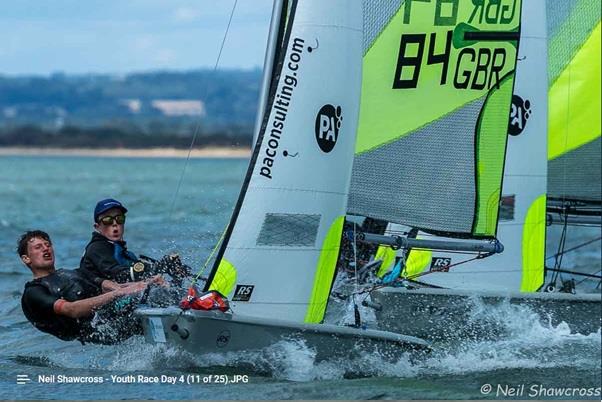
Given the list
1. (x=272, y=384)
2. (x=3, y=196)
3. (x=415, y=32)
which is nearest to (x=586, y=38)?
(x=415, y=32)

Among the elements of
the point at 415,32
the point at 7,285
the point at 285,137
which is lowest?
the point at 7,285

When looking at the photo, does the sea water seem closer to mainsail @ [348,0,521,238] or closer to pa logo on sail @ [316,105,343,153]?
mainsail @ [348,0,521,238]

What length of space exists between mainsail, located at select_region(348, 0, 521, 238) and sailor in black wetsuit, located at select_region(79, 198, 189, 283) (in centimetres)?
151

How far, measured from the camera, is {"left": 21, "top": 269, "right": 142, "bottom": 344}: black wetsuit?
935cm

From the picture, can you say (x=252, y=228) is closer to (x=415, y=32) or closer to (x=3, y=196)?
(x=415, y=32)

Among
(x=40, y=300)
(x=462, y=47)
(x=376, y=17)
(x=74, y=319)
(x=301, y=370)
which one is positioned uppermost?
(x=376, y=17)

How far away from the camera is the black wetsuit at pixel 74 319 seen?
9.35 metres

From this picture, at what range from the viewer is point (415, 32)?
10.6 m

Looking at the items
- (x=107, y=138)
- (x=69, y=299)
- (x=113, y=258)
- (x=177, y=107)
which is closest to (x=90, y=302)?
(x=69, y=299)

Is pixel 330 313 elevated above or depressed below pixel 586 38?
below

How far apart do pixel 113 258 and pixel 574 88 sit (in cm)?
558

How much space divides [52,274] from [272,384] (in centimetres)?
168

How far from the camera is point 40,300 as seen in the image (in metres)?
9.33

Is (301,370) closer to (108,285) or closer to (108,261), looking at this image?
(108,285)
